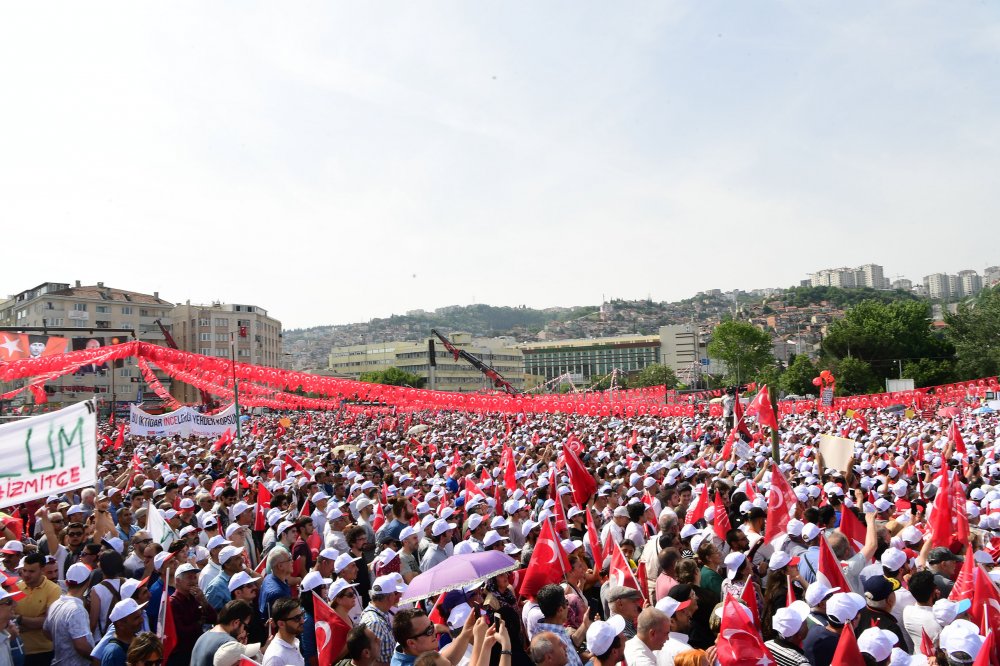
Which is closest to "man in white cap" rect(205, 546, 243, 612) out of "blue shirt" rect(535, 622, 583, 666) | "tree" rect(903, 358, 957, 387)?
"blue shirt" rect(535, 622, 583, 666)

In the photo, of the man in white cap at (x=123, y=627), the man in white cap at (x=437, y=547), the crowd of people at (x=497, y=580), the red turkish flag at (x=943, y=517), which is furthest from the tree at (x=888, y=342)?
the man in white cap at (x=123, y=627)

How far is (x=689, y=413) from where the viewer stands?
43.1 meters

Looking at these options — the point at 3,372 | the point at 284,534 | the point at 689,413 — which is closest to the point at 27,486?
the point at 284,534

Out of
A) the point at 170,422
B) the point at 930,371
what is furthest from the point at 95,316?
the point at 930,371

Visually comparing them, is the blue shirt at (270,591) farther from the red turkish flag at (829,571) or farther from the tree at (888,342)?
the tree at (888,342)

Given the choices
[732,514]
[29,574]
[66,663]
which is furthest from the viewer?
[732,514]

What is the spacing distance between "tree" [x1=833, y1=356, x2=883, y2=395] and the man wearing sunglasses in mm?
72907

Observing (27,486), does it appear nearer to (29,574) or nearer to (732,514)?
(29,574)

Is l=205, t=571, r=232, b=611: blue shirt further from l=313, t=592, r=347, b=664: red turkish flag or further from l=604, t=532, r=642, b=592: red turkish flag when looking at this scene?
l=604, t=532, r=642, b=592: red turkish flag

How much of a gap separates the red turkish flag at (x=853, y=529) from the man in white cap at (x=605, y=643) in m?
4.80

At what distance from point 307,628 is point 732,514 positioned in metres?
5.91

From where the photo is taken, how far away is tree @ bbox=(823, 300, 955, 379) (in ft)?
256

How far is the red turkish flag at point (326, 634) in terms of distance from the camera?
5.48m

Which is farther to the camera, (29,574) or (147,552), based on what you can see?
(147,552)
